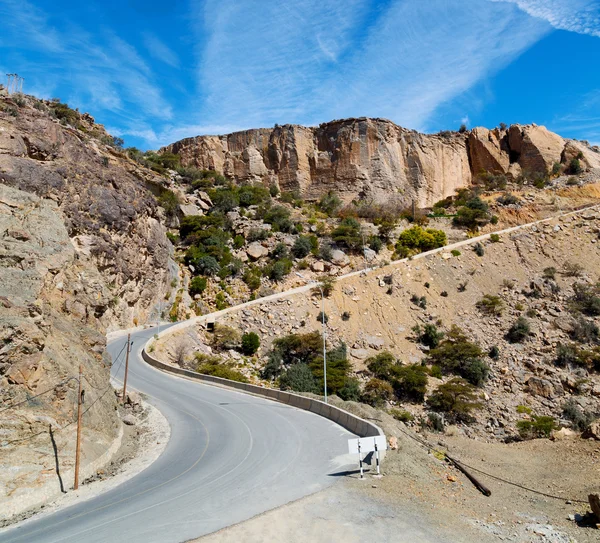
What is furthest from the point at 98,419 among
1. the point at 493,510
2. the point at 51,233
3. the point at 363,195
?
the point at 363,195

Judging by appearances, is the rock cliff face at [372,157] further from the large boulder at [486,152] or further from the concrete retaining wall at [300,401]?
the concrete retaining wall at [300,401]

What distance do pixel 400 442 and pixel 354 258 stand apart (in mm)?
29700

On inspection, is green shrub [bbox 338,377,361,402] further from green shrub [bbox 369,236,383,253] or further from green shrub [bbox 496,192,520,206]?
green shrub [bbox 496,192,520,206]

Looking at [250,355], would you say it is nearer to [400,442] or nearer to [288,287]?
[288,287]

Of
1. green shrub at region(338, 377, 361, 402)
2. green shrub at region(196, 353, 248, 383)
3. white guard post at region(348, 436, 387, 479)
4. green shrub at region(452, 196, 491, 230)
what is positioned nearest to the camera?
white guard post at region(348, 436, 387, 479)

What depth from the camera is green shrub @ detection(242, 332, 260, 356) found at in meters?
28.5

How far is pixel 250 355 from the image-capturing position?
2862cm

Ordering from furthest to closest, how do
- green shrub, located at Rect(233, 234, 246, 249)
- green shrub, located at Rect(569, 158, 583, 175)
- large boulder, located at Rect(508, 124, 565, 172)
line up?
large boulder, located at Rect(508, 124, 565, 172), green shrub, located at Rect(569, 158, 583, 175), green shrub, located at Rect(233, 234, 246, 249)

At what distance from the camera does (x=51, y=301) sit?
13.3 metres

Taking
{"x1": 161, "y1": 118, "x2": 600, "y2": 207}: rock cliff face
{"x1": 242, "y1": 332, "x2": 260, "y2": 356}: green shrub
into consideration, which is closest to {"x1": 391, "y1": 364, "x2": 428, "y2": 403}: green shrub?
{"x1": 242, "y1": 332, "x2": 260, "y2": 356}: green shrub

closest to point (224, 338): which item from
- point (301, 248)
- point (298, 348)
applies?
point (298, 348)

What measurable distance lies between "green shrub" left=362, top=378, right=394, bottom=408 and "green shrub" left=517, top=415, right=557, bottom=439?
21.1ft

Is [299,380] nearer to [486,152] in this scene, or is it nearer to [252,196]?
[252,196]

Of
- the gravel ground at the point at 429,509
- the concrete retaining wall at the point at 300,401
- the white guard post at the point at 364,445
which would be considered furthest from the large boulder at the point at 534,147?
the white guard post at the point at 364,445
